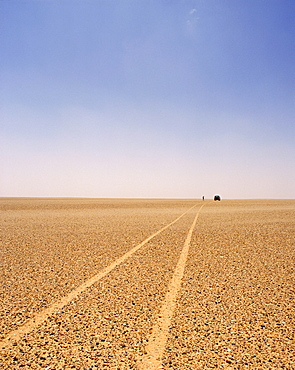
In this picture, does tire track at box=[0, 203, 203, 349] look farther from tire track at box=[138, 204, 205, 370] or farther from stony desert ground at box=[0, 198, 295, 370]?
tire track at box=[138, 204, 205, 370]

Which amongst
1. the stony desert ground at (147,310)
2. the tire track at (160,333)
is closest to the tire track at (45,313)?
the stony desert ground at (147,310)

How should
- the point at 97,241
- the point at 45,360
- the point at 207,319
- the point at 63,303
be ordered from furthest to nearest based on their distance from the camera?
the point at 97,241
the point at 63,303
the point at 207,319
the point at 45,360

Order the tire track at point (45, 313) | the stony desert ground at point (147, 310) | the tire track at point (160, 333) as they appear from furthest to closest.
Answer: the tire track at point (45, 313), the stony desert ground at point (147, 310), the tire track at point (160, 333)

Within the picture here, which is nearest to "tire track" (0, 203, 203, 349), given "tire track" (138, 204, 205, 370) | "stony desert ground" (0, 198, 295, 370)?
"stony desert ground" (0, 198, 295, 370)

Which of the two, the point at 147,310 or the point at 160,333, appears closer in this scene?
the point at 160,333

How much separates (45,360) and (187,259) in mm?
5367

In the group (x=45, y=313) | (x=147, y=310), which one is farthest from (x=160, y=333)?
Answer: (x=45, y=313)

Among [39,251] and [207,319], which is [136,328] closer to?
[207,319]

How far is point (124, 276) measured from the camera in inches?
245

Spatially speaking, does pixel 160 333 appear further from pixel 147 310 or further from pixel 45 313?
pixel 45 313

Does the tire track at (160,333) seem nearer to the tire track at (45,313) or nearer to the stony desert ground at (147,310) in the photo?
the stony desert ground at (147,310)

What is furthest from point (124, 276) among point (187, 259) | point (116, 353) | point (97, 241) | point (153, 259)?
point (97, 241)

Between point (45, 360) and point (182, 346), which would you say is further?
point (182, 346)

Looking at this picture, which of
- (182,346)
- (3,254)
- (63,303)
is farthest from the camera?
(3,254)
